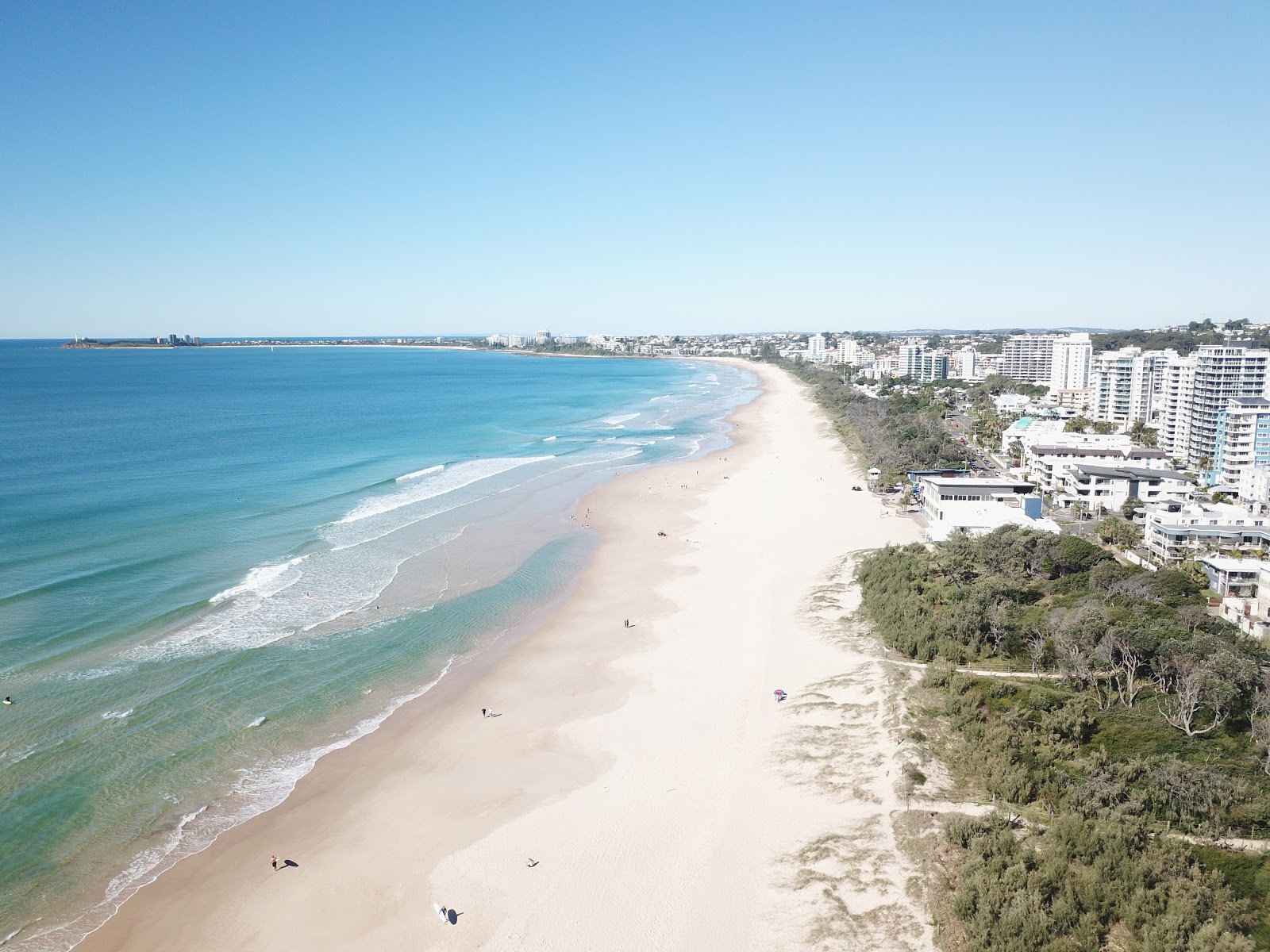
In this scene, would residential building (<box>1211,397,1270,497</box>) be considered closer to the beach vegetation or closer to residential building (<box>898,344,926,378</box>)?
the beach vegetation

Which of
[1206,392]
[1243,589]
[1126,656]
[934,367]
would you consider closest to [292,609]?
[1126,656]

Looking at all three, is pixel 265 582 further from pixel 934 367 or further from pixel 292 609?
pixel 934 367

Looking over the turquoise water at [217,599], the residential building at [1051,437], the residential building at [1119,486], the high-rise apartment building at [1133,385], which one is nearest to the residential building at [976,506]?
the residential building at [1119,486]

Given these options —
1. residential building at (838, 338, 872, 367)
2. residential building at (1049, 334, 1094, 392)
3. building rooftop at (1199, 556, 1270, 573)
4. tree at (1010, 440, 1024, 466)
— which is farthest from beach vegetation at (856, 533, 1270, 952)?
residential building at (838, 338, 872, 367)

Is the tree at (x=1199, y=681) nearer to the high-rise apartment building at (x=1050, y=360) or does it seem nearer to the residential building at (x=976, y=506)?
the residential building at (x=976, y=506)

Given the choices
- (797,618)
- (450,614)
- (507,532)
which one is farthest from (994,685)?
(507,532)
